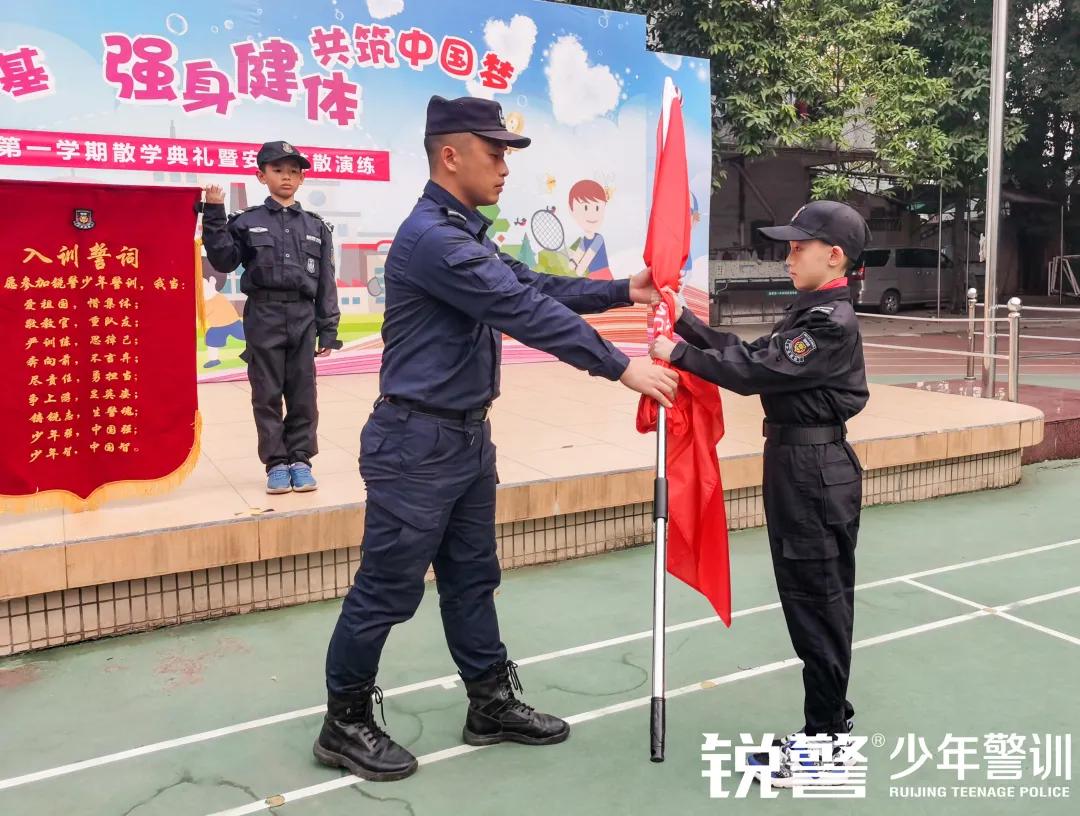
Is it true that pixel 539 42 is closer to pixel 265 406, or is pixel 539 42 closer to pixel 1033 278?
pixel 265 406

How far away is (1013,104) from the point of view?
2038cm

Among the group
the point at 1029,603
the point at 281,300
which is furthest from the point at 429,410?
the point at 1029,603

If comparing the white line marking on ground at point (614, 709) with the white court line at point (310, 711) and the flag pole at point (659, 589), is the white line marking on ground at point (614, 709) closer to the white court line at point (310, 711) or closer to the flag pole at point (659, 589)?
the flag pole at point (659, 589)

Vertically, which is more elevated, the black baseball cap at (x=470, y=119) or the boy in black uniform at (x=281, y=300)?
the black baseball cap at (x=470, y=119)

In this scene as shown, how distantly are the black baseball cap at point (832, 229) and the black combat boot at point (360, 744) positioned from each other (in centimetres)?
170

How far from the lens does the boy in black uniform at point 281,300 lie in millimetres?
4445

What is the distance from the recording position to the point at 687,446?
3002 mm

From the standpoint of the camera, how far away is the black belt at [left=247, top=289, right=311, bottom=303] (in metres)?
4.53

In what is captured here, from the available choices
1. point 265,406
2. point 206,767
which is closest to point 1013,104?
point 265,406

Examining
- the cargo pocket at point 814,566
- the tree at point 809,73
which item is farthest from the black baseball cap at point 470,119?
the tree at point 809,73

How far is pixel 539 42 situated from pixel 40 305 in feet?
21.4

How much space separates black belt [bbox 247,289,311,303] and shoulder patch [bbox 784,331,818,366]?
2591mm

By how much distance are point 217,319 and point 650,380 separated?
248 inches

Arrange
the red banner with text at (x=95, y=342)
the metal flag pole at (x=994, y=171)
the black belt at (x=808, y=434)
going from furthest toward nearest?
the metal flag pole at (x=994, y=171) < the red banner with text at (x=95, y=342) < the black belt at (x=808, y=434)
